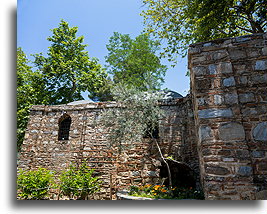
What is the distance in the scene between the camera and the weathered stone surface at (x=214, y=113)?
2.56 meters

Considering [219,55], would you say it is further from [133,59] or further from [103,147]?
[133,59]

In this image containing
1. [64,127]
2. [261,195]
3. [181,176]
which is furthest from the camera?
[64,127]

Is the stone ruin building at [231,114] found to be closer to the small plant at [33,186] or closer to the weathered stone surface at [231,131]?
the weathered stone surface at [231,131]

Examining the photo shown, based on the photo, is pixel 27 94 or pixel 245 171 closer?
pixel 245 171

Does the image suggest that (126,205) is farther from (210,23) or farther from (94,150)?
(210,23)

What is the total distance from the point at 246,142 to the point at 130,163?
3807mm

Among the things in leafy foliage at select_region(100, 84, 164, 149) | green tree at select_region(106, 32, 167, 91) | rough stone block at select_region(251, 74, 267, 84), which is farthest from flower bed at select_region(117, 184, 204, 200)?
Answer: green tree at select_region(106, 32, 167, 91)

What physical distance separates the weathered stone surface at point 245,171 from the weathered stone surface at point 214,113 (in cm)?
64

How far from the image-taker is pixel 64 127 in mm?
6656

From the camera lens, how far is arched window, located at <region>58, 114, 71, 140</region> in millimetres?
6555

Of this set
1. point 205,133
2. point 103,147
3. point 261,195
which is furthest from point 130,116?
point 261,195

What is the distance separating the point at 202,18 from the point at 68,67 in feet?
22.6

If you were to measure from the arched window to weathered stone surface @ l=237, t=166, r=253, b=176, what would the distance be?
5.37 m

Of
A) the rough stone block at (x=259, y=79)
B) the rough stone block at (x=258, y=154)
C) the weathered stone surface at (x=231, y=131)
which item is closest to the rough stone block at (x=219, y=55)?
the rough stone block at (x=259, y=79)
